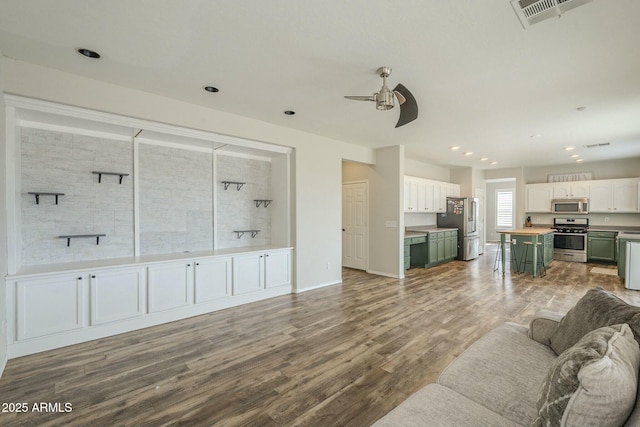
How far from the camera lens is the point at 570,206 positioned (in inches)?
322

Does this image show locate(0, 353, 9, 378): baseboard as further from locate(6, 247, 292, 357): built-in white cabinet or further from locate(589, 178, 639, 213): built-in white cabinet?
locate(589, 178, 639, 213): built-in white cabinet

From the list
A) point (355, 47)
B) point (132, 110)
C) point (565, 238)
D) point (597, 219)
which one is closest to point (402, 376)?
point (355, 47)

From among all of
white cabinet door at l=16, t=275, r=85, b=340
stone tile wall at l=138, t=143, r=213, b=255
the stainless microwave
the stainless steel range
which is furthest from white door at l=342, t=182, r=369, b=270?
the stainless microwave

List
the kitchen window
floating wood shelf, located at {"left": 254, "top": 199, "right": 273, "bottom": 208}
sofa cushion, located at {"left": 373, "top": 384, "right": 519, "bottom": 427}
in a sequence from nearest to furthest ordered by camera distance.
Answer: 1. sofa cushion, located at {"left": 373, "top": 384, "right": 519, "bottom": 427}
2. floating wood shelf, located at {"left": 254, "top": 199, "right": 273, "bottom": 208}
3. the kitchen window

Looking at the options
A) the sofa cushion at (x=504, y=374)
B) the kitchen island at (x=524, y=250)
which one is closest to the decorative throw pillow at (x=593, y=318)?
the sofa cushion at (x=504, y=374)

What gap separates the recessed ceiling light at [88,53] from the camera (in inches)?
101

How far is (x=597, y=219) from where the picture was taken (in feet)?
26.7

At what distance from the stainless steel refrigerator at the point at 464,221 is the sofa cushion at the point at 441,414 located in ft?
24.0

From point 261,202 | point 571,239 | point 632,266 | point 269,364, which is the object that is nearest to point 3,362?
point 269,364

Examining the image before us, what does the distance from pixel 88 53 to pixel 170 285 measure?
8.34 ft

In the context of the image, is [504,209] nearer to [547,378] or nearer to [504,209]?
[504,209]

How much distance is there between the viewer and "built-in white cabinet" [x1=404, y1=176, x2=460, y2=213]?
7.25 m

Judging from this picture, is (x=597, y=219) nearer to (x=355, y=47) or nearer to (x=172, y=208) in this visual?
(x=355, y=47)

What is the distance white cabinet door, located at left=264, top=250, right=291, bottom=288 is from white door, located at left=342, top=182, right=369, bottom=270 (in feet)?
7.53
